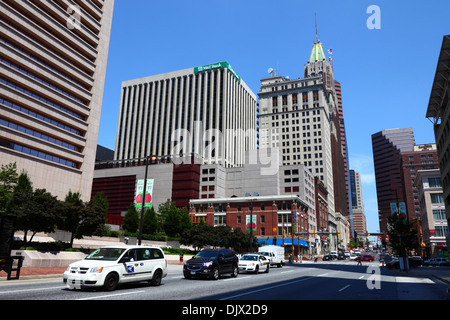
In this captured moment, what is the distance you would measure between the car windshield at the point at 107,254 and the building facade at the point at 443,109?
161ft

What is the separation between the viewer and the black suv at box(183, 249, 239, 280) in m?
18.1

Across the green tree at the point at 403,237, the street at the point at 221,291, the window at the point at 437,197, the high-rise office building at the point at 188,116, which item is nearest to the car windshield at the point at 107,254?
the street at the point at 221,291

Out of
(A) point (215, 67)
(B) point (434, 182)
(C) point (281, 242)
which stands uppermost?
(A) point (215, 67)

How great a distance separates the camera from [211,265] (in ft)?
59.8

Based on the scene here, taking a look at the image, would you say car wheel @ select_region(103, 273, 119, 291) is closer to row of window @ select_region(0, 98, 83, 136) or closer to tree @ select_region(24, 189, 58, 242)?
tree @ select_region(24, 189, 58, 242)

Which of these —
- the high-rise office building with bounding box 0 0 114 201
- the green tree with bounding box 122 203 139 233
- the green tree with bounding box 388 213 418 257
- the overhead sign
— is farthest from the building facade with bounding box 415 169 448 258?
the overhead sign

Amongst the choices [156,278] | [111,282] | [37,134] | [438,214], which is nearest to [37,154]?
[37,134]

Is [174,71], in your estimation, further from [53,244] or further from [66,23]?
[53,244]

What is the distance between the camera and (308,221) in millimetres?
97438

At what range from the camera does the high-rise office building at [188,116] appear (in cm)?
13900

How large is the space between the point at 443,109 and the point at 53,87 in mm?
70626

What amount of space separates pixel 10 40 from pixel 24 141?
1711cm

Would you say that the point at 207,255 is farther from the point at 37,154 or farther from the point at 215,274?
the point at 37,154
